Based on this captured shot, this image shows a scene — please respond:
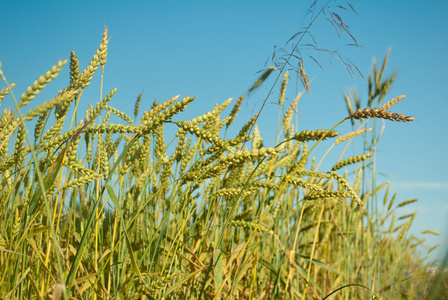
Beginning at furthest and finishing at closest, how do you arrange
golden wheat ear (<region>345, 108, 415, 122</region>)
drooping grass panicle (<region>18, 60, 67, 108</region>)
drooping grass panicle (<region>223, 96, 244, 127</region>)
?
drooping grass panicle (<region>223, 96, 244, 127</region>)
golden wheat ear (<region>345, 108, 415, 122</region>)
drooping grass panicle (<region>18, 60, 67, 108</region>)

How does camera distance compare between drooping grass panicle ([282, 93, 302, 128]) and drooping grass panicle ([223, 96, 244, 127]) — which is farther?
drooping grass panicle ([282, 93, 302, 128])

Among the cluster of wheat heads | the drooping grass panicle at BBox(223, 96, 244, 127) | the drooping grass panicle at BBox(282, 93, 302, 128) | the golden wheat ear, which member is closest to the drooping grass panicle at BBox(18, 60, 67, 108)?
the cluster of wheat heads

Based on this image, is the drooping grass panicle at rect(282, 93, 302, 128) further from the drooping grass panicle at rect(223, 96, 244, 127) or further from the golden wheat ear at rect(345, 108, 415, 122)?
the golden wheat ear at rect(345, 108, 415, 122)

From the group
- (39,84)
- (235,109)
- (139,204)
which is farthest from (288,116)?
(39,84)

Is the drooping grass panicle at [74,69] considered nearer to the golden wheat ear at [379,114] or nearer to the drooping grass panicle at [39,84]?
the drooping grass panicle at [39,84]

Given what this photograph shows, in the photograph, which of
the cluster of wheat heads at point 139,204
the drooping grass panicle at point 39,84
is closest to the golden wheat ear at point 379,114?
the cluster of wheat heads at point 139,204

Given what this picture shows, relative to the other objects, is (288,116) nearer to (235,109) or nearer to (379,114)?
(235,109)

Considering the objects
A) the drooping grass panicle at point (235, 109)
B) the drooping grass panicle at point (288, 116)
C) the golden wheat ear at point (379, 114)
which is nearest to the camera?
the golden wheat ear at point (379, 114)

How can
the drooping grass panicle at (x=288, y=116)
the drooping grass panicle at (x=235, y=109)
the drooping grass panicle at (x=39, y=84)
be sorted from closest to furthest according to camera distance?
the drooping grass panicle at (x=39, y=84)
the drooping grass panicle at (x=235, y=109)
the drooping grass panicle at (x=288, y=116)

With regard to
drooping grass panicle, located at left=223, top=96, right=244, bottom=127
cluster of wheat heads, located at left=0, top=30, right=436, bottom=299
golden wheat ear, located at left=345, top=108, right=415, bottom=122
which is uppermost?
drooping grass panicle, located at left=223, top=96, right=244, bottom=127

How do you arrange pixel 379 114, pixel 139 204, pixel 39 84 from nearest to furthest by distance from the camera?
pixel 39 84, pixel 379 114, pixel 139 204

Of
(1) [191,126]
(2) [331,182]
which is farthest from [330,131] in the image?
(2) [331,182]

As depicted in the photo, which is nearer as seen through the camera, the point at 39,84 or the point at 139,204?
the point at 39,84

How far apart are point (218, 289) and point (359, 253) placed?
1.88 m
